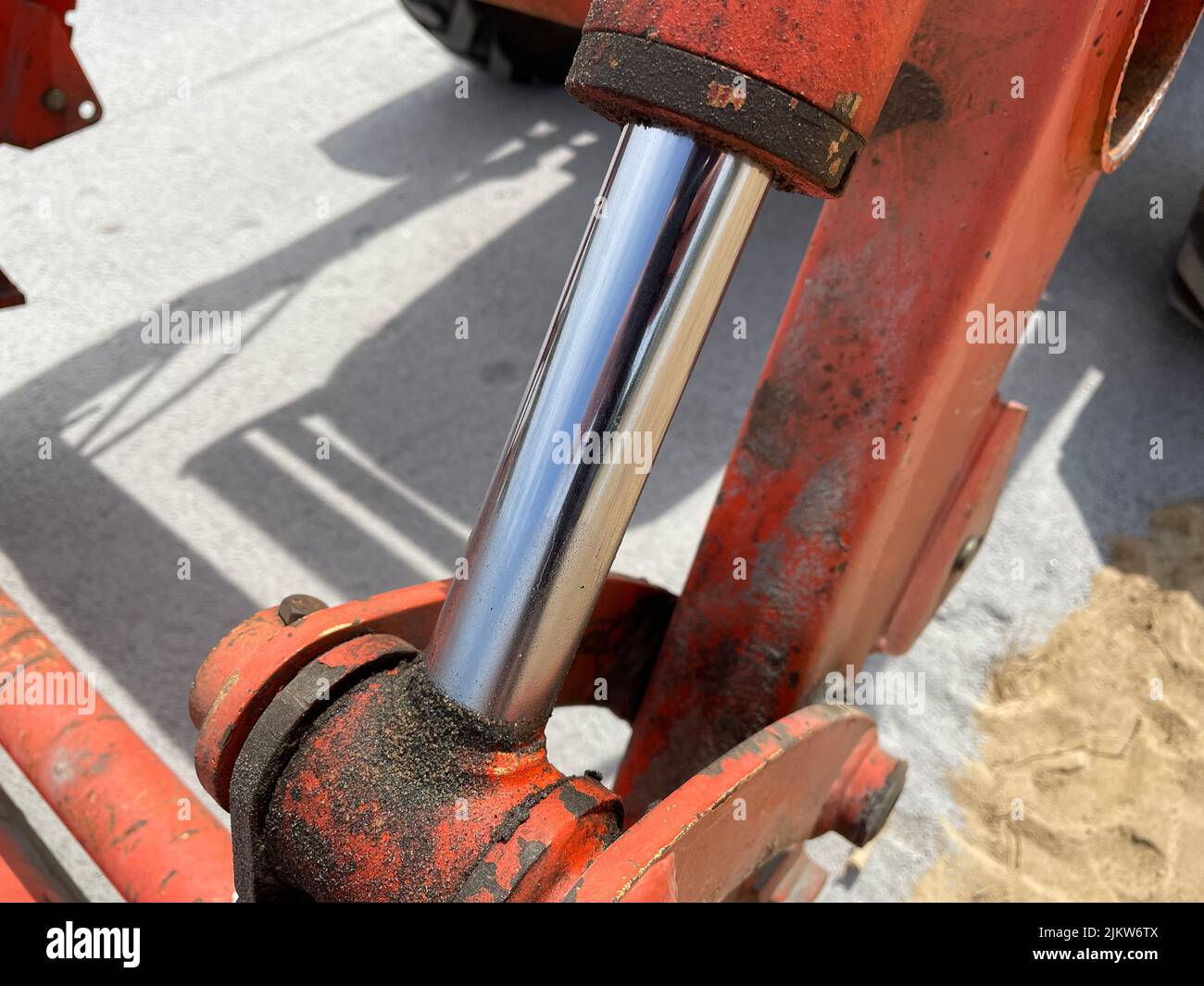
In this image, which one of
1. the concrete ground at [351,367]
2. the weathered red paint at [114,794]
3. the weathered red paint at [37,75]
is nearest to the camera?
the weathered red paint at [114,794]

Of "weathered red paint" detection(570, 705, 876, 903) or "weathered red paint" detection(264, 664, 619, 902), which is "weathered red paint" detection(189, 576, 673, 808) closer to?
"weathered red paint" detection(264, 664, 619, 902)

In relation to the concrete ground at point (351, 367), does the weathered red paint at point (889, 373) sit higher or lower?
higher

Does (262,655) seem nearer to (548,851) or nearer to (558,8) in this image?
(548,851)

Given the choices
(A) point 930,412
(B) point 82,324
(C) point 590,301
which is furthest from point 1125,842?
(B) point 82,324

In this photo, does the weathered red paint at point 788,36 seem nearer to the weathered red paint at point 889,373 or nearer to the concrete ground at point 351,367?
the weathered red paint at point 889,373

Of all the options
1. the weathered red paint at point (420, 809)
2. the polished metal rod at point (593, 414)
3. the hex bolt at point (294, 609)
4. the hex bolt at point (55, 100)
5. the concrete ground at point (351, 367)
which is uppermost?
the polished metal rod at point (593, 414)

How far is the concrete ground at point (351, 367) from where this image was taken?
5.17ft

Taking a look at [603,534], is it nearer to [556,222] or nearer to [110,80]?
[556,222]

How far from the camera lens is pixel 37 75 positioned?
4.49ft

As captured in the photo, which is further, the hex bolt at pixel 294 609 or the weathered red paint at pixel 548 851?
the hex bolt at pixel 294 609

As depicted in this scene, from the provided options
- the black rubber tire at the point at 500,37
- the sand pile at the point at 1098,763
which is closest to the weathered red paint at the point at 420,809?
the sand pile at the point at 1098,763

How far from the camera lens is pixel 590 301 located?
1.56 ft

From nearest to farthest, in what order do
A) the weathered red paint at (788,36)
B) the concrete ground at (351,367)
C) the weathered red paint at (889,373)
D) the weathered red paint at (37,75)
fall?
1. the weathered red paint at (788,36)
2. the weathered red paint at (889,373)
3. the weathered red paint at (37,75)
4. the concrete ground at (351,367)
